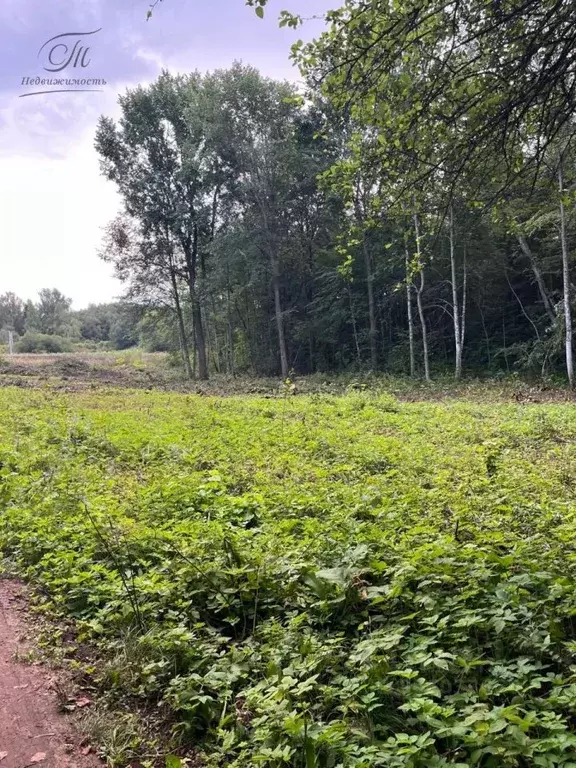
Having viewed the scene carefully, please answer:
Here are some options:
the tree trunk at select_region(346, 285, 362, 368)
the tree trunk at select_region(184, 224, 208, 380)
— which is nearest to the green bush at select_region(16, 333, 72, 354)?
the tree trunk at select_region(184, 224, 208, 380)

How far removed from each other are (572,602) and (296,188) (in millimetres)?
25291

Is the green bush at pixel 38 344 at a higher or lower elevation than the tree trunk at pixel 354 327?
higher

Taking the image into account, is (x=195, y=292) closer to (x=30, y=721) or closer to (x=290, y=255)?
(x=290, y=255)

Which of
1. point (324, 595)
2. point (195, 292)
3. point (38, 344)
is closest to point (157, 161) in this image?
point (195, 292)

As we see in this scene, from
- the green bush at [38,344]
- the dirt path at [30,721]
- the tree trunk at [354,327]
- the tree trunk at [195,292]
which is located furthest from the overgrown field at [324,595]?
the green bush at [38,344]

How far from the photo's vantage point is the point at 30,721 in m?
2.76

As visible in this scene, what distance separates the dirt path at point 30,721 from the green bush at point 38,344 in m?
55.6

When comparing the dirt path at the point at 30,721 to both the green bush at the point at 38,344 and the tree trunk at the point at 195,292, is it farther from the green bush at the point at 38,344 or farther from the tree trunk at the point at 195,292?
the green bush at the point at 38,344

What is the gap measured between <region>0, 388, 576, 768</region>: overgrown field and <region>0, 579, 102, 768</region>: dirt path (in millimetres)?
324

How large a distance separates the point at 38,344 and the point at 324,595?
58.4m

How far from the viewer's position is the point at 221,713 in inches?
106

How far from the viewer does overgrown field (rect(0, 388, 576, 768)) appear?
2.30 m

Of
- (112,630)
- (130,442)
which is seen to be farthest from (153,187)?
(112,630)

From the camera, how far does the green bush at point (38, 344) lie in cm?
5341
